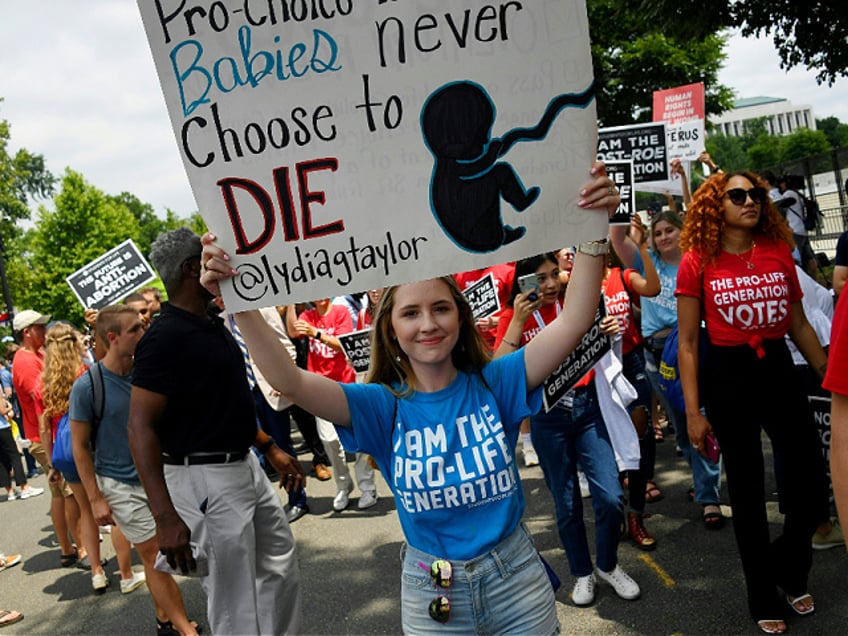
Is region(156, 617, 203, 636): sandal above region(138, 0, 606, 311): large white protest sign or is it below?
below

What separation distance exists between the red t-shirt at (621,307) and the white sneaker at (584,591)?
1478 mm

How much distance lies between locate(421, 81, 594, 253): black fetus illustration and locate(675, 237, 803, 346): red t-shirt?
1.76 meters

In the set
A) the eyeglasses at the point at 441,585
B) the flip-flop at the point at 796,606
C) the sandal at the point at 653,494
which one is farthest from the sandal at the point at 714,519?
the eyeglasses at the point at 441,585

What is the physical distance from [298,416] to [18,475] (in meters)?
4.55

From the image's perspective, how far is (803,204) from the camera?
458 inches

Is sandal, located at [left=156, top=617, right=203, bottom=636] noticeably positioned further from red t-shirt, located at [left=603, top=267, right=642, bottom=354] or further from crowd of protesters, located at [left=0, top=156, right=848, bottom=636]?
red t-shirt, located at [left=603, top=267, right=642, bottom=354]

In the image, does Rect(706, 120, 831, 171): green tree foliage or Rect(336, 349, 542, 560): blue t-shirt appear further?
Rect(706, 120, 831, 171): green tree foliage

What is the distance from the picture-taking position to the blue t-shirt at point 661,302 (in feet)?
18.0

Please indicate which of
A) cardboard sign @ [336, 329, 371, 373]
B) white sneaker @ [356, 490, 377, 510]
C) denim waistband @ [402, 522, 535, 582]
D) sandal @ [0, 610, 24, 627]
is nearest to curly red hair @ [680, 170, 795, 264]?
denim waistband @ [402, 522, 535, 582]

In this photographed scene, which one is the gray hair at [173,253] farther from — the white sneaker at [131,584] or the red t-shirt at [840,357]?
the white sneaker at [131,584]

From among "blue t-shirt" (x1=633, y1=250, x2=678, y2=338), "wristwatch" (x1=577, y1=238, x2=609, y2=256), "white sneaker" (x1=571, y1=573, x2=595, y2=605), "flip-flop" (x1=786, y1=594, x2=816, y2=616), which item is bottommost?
"white sneaker" (x1=571, y1=573, x2=595, y2=605)

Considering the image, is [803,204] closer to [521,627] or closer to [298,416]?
[298,416]

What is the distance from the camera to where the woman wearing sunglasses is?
3.47 meters

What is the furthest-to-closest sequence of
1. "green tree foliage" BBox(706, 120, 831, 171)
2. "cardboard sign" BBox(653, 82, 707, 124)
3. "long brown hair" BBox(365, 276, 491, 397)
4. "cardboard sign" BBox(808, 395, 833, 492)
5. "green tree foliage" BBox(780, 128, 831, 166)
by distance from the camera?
1. "green tree foliage" BBox(706, 120, 831, 171)
2. "green tree foliage" BBox(780, 128, 831, 166)
3. "cardboard sign" BBox(653, 82, 707, 124)
4. "cardboard sign" BBox(808, 395, 833, 492)
5. "long brown hair" BBox(365, 276, 491, 397)
